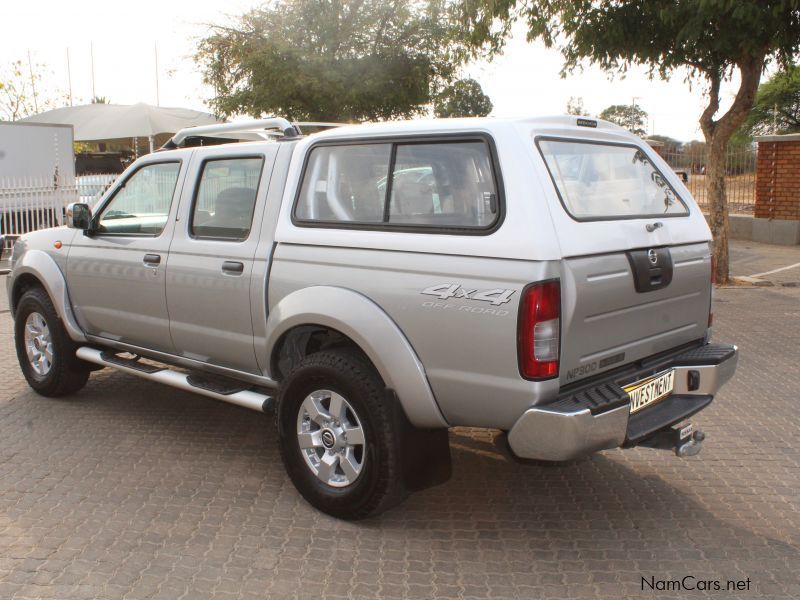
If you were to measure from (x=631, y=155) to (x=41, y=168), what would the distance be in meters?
16.4

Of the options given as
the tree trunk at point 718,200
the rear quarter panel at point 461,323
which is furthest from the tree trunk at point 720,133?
the rear quarter panel at point 461,323

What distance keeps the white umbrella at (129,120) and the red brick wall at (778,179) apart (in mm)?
13218

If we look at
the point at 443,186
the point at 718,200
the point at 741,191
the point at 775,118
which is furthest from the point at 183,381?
the point at 775,118

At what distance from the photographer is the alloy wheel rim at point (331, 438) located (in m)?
3.85

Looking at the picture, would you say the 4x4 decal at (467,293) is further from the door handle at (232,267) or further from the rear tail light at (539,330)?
the door handle at (232,267)

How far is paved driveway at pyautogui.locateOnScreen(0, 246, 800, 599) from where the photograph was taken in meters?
3.38

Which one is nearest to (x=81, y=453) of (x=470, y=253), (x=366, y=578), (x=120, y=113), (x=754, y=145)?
(x=366, y=578)

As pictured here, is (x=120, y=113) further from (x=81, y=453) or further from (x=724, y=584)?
(x=724, y=584)

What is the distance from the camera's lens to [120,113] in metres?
21.3

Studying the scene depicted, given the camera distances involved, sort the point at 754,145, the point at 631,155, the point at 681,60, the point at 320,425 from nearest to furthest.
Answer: the point at 320,425, the point at 631,155, the point at 681,60, the point at 754,145

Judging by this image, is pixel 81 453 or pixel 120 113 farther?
pixel 120 113

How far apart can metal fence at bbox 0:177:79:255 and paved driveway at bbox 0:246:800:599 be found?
471 inches

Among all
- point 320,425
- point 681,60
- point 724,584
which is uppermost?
point 681,60

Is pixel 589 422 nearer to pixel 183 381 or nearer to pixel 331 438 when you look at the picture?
pixel 331 438
